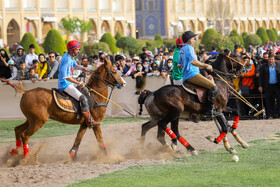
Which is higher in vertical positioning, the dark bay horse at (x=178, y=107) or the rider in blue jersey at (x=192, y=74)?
the rider in blue jersey at (x=192, y=74)

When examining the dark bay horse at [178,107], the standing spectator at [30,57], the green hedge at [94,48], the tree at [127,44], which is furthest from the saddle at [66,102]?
the tree at [127,44]

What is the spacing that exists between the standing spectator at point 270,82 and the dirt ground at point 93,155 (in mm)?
1225

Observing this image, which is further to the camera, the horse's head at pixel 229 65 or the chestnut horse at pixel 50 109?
the horse's head at pixel 229 65

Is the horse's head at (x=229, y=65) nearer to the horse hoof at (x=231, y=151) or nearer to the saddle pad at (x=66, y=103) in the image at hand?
the horse hoof at (x=231, y=151)

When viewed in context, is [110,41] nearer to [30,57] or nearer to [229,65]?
[30,57]

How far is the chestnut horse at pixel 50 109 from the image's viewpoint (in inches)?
366

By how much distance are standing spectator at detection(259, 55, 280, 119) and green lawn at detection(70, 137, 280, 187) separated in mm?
5916

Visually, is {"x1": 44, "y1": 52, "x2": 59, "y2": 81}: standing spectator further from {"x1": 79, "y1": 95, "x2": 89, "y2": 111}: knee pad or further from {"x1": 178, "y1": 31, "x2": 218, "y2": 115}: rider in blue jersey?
{"x1": 178, "y1": 31, "x2": 218, "y2": 115}: rider in blue jersey

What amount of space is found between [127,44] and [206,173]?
36.7m

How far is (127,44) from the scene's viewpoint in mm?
44250

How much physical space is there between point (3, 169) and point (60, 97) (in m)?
1.45

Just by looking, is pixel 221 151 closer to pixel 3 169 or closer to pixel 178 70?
pixel 178 70

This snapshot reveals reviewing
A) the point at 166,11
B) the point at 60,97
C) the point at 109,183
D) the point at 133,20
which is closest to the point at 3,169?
the point at 60,97

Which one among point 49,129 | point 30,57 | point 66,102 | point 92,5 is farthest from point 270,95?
point 92,5
